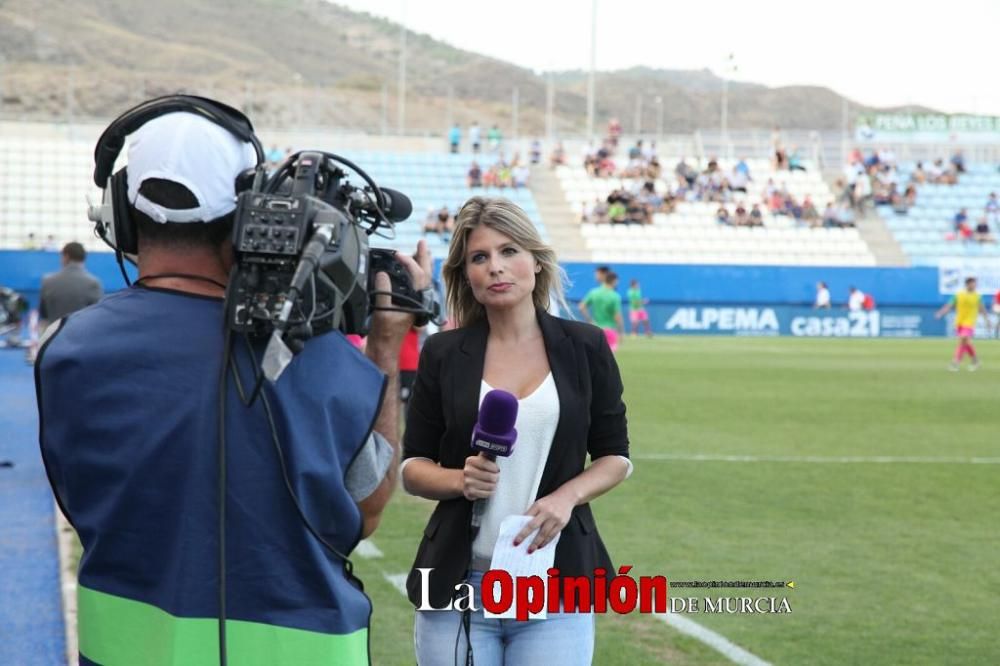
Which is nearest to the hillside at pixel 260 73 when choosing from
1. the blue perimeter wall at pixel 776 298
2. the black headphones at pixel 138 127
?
the blue perimeter wall at pixel 776 298

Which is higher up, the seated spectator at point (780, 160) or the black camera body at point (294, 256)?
the black camera body at point (294, 256)

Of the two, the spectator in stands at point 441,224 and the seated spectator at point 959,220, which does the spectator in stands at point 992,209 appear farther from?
the spectator in stands at point 441,224

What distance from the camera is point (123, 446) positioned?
267 cm

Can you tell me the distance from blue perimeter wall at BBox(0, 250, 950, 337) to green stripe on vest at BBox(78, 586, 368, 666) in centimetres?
3856

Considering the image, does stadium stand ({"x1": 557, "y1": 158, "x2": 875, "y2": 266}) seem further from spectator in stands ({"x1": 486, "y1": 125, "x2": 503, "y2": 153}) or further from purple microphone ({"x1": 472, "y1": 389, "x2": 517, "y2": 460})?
purple microphone ({"x1": 472, "y1": 389, "x2": 517, "y2": 460})

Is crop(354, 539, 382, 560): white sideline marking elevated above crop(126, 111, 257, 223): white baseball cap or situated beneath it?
situated beneath

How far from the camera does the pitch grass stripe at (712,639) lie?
6641 millimetres

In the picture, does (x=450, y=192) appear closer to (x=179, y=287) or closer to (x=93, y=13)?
(x=179, y=287)

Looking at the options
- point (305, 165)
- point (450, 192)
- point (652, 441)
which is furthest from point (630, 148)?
point (305, 165)

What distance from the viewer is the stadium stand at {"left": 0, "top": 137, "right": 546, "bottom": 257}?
45.6m

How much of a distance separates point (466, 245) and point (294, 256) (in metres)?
1.64

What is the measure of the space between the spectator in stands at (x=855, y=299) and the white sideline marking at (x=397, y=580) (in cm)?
3542

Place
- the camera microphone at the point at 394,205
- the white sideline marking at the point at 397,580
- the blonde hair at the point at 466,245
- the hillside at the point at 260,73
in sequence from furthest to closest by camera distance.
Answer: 1. the hillside at the point at 260,73
2. the white sideline marking at the point at 397,580
3. the blonde hair at the point at 466,245
4. the camera microphone at the point at 394,205

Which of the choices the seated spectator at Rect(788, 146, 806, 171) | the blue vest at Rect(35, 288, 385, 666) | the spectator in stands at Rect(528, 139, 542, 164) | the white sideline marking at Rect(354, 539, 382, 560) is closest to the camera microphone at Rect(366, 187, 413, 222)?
the blue vest at Rect(35, 288, 385, 666)
